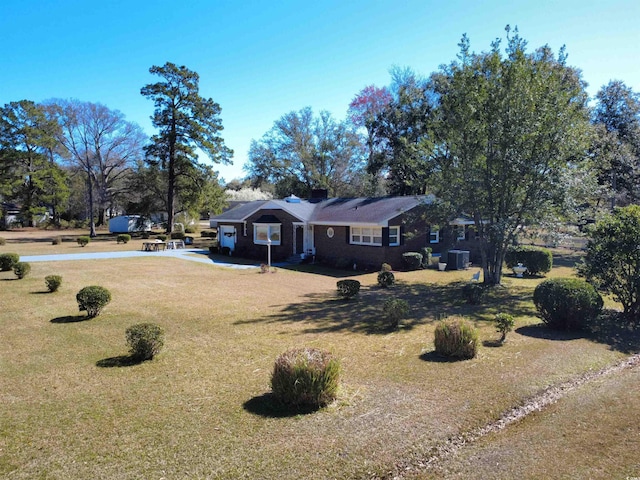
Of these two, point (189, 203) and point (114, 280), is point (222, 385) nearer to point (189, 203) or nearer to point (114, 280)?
point (114, 280)

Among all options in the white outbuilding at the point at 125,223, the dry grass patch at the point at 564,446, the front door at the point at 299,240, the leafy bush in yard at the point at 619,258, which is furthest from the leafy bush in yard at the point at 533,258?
the white outbuilding at the point at 125,223

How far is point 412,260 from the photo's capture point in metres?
23.2

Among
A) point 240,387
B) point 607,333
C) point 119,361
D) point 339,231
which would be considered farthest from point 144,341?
point 339,231

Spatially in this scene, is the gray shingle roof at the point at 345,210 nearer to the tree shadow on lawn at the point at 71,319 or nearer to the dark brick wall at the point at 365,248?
the dark brick wall at the point at 365,248

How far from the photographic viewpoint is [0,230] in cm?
5184

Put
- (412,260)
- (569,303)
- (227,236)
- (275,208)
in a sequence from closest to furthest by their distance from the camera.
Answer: (569,303) → (412,260) → (275,208) → (227,236)

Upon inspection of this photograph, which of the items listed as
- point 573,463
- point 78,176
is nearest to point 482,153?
point 573,463

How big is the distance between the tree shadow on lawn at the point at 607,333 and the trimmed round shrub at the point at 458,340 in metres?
2.82

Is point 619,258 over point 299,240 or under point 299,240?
under

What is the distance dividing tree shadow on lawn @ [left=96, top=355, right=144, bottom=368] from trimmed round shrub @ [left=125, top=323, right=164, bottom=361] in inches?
2.9

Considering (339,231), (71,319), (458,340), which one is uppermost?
(339,231)

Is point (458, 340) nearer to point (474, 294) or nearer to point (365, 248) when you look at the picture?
point (474, 294)

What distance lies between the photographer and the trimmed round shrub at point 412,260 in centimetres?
2314

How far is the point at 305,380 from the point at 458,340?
3.99m
